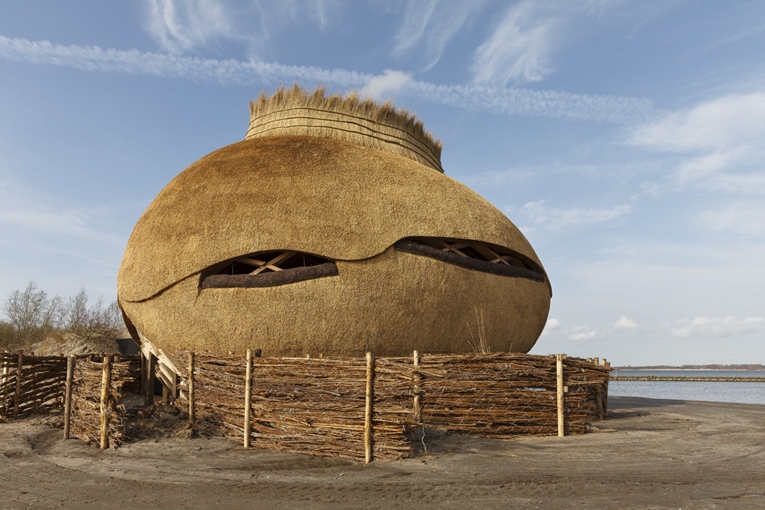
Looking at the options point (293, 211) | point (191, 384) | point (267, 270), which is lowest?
point (191, 384)

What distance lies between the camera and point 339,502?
5.54 meters

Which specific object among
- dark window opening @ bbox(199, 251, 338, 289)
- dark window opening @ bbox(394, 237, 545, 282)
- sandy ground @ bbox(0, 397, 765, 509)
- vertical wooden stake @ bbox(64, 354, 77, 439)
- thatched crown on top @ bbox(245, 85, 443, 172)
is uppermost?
thatched crown on top @ bbox(245, 85, 443, 172)

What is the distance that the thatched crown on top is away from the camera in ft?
43.4

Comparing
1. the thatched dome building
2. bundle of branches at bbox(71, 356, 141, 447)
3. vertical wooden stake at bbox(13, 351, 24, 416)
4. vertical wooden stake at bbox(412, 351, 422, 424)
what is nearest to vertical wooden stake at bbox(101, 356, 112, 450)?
bundle of branches at bbox(71, 356, 141, 447)

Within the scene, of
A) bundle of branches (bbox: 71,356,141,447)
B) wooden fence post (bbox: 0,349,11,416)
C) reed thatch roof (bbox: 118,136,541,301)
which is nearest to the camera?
bundle of branches (bbox: 71,356,141,447)

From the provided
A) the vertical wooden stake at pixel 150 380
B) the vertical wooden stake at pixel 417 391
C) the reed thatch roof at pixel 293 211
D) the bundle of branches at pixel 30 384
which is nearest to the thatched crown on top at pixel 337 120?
the reed thatch roof at pixel 293 211

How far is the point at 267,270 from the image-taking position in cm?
1011

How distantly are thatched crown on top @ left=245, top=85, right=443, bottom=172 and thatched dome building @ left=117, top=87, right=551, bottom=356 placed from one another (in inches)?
50.3

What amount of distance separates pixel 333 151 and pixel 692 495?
8.64 m

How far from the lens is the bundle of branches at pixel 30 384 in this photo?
467 inches

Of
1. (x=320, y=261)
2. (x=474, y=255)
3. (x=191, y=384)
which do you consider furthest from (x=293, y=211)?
(x=474, y=255)

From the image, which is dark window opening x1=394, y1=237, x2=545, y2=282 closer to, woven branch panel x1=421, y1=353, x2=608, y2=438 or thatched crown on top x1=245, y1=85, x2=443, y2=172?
woven branch panel x1=421, y1=353, x2=608, y2=438

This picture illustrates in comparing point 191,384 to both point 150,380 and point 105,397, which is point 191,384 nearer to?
point 105,397

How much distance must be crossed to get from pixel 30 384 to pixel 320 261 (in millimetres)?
7337
